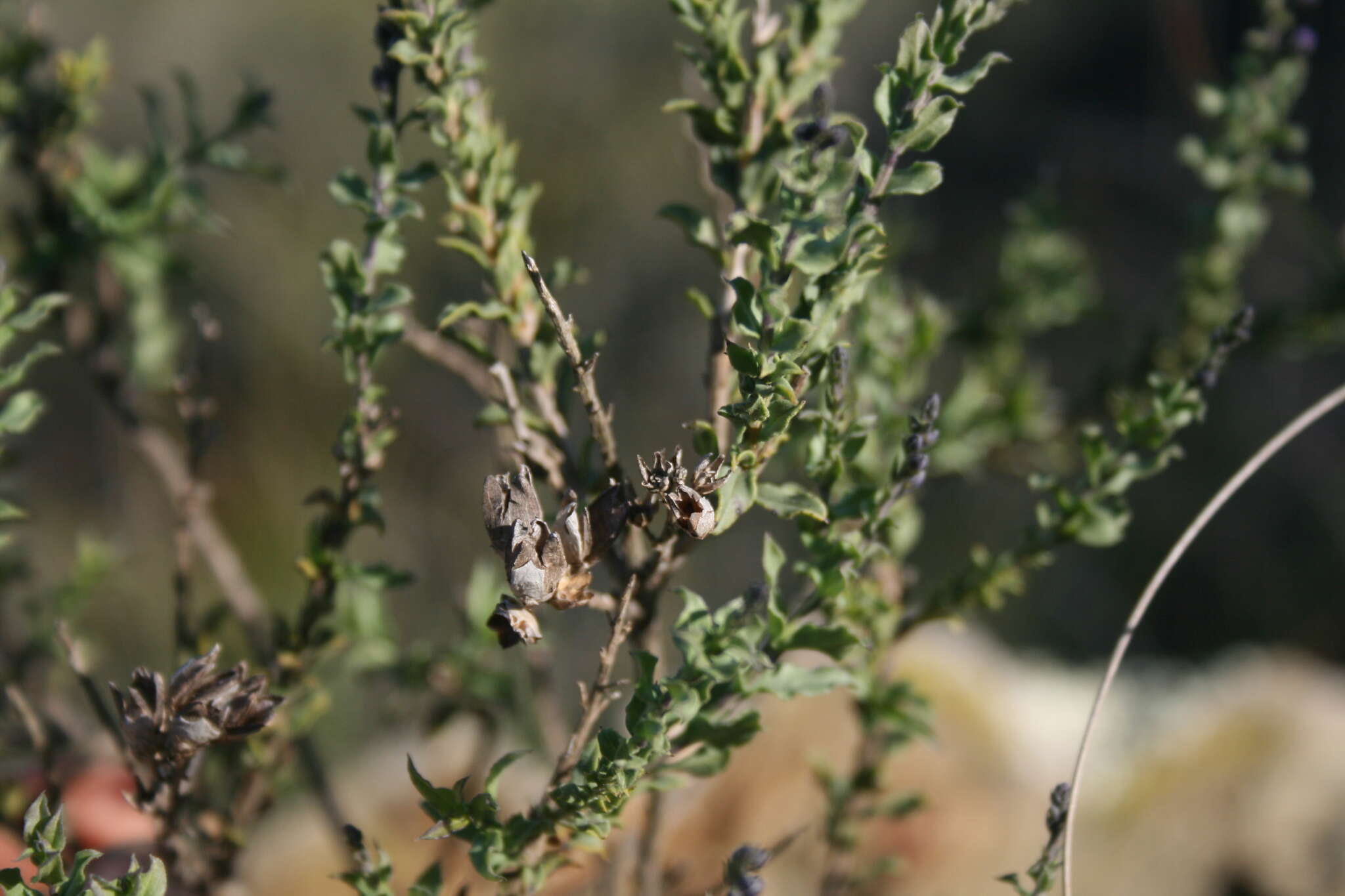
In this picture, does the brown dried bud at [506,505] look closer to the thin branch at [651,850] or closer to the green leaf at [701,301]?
the green leaf at [701,301]

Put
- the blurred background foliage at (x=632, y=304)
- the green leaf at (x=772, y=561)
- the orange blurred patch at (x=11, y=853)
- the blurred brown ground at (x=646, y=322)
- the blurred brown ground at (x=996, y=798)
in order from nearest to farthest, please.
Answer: the green leaf at (x=772, y=561), the orange blurred patch at (x=11, y=853), the blurred brown ground at (x=996, y=798), the blurred brown ground at (x=646, y=322), the blurred background foliage at (x=632, y=304)

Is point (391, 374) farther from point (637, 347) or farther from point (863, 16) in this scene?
point (863, 16)

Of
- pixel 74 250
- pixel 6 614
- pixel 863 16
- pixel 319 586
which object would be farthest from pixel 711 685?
pixel 863 16

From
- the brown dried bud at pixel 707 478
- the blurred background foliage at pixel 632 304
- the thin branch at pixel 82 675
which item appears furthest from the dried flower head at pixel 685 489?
the blurred background foliage at pixel 632 304

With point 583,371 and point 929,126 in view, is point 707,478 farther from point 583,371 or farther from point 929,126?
point 929,126

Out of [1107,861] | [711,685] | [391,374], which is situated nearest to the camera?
[711,685]

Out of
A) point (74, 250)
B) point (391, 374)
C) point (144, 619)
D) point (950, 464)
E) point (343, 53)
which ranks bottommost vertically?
point (74, 250)
